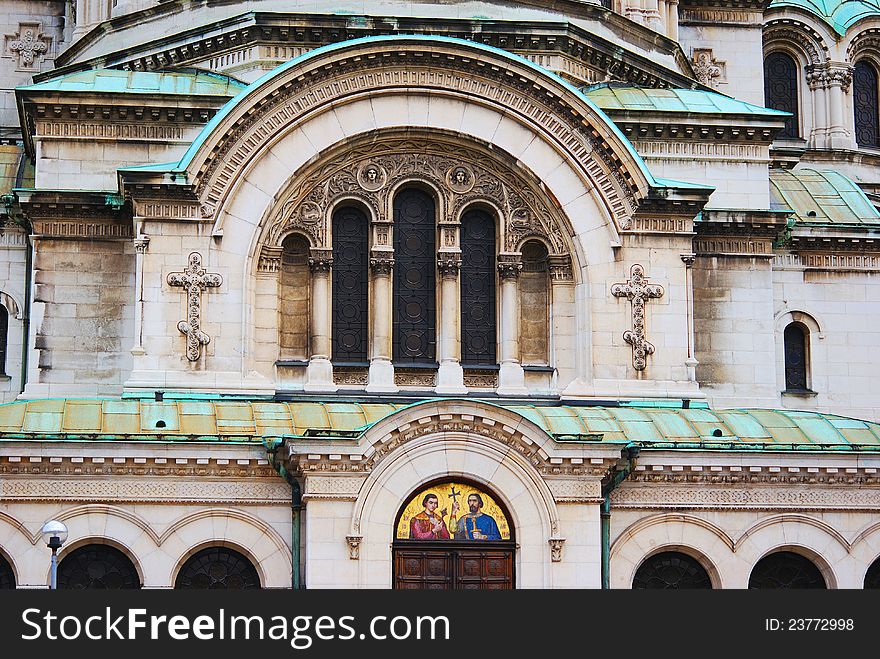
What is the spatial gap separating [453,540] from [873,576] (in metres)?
7.61

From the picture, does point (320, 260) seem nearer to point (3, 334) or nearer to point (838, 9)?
point (3, 334)

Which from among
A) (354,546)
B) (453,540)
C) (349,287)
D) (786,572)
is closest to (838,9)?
(349,287)

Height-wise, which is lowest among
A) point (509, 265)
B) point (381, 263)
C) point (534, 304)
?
point (534, 304)

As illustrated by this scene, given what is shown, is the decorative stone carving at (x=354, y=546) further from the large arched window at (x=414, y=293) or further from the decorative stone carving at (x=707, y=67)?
the decorative stone carving at (x=707, y=67)

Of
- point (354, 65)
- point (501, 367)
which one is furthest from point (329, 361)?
point (354, 65)

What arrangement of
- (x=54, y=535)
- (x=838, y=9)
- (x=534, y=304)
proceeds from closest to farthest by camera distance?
(x=54, y=535)
(x=534, y=304)
(x=838, y=9)

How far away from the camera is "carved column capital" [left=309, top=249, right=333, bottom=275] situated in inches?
1476

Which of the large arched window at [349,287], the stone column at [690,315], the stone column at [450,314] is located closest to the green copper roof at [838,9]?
the stone column at [690,315]

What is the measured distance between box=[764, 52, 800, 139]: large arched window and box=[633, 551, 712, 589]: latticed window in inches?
869

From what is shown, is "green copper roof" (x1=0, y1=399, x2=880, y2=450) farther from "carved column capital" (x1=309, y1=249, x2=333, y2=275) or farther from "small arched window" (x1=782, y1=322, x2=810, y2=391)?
"small arched window" (x1=782, y1=322, x2=810, y2=391)

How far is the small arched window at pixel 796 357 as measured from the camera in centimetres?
4256

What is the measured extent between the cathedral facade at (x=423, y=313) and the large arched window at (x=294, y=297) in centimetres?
5

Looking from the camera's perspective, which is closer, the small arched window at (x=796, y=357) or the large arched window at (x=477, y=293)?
the large arched window at (x=477, y=293)

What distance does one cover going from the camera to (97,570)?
32562 mm
